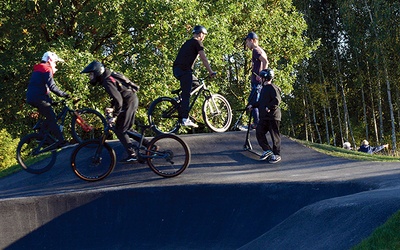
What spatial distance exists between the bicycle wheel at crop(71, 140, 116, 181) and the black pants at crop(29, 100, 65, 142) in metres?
0.57

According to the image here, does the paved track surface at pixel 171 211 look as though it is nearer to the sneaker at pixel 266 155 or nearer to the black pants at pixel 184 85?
the black pants at pixel 184 85

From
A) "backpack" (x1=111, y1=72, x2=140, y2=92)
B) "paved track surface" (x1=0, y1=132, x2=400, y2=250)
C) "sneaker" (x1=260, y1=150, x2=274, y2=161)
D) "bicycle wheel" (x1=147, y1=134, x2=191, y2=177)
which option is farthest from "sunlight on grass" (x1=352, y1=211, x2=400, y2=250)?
"sneaker" (x1=260, y1=150, x2=274, y2=161)

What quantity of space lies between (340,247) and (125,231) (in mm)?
5398

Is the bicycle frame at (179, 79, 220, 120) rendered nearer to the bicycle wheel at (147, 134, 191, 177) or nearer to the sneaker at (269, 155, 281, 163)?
the bicycle wheel at (147, 134, 191, 177)

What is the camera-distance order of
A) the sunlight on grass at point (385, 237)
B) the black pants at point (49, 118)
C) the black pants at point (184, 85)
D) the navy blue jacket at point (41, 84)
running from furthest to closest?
the black pants at point (184, 85) < the black pants at point (49, 118) < the navy blue jacket at point (41, 84) < the sunlight on grass at point (385, 237)

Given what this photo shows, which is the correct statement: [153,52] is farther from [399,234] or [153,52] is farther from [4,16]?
[399,234]

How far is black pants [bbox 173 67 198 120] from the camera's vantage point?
→ 1236 centimetres

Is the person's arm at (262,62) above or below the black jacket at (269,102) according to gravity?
above

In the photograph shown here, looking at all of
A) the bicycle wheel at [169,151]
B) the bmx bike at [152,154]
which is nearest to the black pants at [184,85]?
the bmx bike at [152,154]

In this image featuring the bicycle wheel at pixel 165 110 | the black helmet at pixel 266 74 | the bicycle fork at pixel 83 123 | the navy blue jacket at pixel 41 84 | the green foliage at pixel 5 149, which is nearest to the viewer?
the navy blue jacket at pixel 41 84

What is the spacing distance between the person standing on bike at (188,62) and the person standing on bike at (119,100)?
1281 millimetres

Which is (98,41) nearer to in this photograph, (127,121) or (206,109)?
(206,109)

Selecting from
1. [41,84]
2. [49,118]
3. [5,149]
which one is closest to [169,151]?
[49,118]

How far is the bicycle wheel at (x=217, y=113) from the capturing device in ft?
43.1
